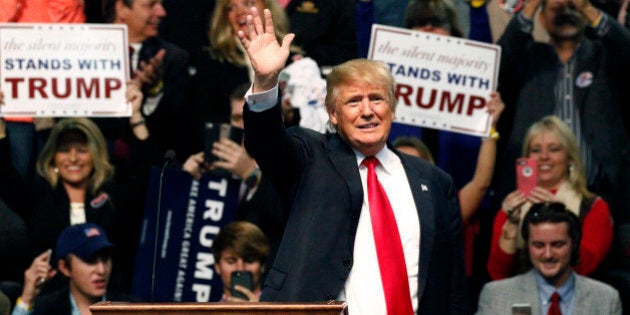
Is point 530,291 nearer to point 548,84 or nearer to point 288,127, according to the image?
point 288,127

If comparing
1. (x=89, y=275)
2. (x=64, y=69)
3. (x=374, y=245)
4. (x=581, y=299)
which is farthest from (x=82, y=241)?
(x=374, y=245)

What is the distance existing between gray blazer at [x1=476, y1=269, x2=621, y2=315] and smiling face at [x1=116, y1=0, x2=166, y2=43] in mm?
2658

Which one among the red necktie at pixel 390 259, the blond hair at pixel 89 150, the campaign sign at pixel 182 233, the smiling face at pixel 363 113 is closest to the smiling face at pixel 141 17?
the blond hair at pixel 89 150

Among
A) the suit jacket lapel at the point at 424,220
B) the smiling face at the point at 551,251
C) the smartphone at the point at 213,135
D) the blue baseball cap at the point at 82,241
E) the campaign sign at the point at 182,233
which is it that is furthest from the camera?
the smartphone at the point at 213,135

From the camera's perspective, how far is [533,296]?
7492mm

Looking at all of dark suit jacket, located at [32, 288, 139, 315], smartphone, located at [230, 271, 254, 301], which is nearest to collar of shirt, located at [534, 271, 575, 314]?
smartphone, located at [230, 271, 254, 301]

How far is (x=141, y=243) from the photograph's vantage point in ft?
26.6

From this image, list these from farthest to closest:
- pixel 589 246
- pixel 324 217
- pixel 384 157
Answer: pixel 589 246 < pixel 384 157 < pixel 324 217

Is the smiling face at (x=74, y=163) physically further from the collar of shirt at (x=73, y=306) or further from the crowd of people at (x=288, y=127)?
the collar of shirt at (x=73, y=306)

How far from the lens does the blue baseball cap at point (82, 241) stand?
25.6 ft

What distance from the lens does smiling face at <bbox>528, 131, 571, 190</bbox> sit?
27.1 ft

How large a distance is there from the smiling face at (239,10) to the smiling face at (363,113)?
341 centimetres

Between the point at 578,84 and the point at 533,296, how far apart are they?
1.82m

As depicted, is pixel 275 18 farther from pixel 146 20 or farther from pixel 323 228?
pixel 323 228
